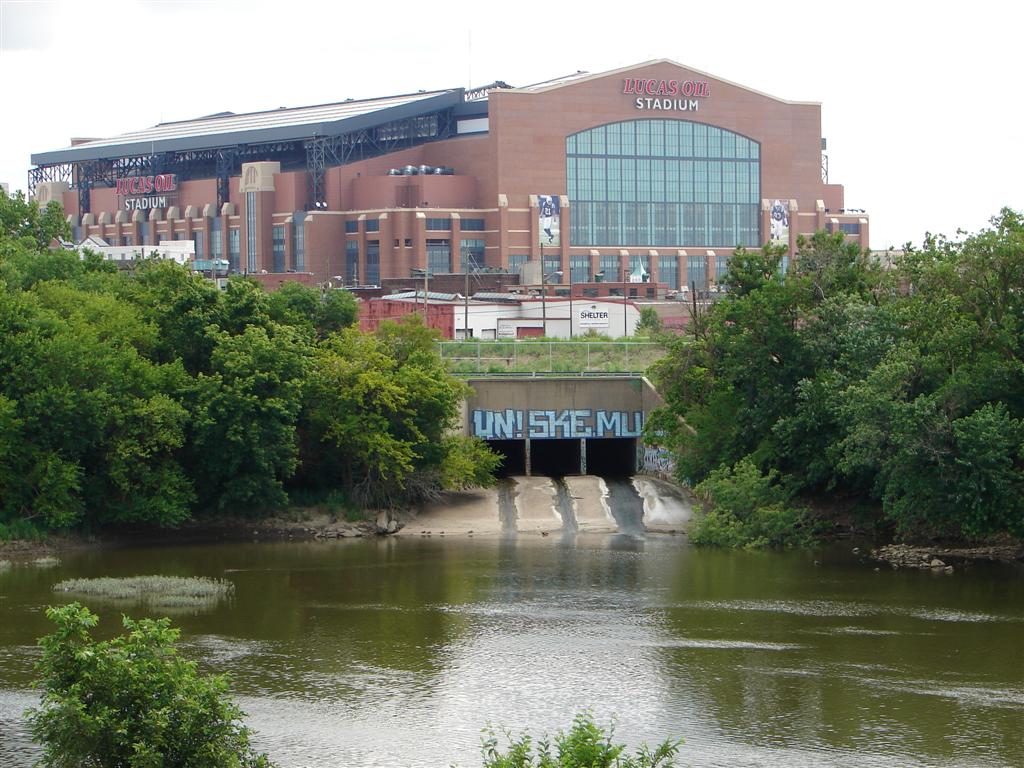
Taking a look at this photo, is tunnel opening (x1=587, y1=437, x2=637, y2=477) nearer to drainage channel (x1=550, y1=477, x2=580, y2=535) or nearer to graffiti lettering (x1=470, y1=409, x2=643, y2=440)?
graffiti lettering (x1=470, y1=409, x2=643, y2=440)

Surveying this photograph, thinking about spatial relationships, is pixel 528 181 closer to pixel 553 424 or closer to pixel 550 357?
pixel 550 357

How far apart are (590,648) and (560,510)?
26.0 meters

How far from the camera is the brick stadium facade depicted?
153 m

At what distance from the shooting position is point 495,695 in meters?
39.6

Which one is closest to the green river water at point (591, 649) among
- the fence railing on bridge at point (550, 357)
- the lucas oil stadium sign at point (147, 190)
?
the fence railing on bridge at point (550, 357)

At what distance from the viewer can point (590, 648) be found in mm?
44594

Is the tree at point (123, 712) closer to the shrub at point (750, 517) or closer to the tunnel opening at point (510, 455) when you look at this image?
A: the shrub at point (750, 517)

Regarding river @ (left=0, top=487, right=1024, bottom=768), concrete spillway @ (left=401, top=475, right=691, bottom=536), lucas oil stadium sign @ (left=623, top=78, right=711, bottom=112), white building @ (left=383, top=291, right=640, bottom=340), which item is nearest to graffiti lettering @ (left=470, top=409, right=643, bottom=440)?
concrete spillway @ (left=401, top=475, right=691, bottom=536)

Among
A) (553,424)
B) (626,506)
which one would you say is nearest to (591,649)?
(626,506)

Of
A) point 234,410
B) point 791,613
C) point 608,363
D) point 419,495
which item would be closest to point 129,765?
point 791,613

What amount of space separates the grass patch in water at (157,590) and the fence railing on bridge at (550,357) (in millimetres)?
28185

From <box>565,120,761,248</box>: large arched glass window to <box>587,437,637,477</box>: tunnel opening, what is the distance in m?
70.1

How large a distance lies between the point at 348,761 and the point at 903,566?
30.1m

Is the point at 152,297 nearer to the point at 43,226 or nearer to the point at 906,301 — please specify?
the point at 906,301
